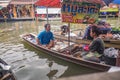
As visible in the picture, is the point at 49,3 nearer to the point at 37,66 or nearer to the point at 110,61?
the point at 37,66

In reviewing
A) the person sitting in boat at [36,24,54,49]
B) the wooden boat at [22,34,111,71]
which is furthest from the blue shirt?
the wooden boat at [22,34,111,71]

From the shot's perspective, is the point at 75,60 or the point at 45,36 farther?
the point at 45,36

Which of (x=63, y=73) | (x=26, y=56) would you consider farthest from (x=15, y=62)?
(x=63, y=73)

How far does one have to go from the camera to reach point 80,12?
6957 millimetres

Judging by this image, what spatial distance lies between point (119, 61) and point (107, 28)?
4417mm

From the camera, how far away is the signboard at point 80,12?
22.4 feet

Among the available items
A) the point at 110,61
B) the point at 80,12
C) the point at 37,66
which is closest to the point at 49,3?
the point at 80,12

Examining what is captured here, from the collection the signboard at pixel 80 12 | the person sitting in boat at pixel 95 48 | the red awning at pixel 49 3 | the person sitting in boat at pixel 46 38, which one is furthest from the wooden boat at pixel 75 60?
the red awning at pixel 49 3

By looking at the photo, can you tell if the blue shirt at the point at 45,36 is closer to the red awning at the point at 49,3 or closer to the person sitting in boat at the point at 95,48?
the red awning at the point at 49,3

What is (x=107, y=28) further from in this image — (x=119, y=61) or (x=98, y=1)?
(x=119, y=61)

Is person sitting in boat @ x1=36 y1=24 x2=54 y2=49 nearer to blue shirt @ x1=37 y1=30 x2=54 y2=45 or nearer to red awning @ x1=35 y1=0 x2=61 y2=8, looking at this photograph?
blue shirt @ x1=37 y1=30 x2=54 y2=45

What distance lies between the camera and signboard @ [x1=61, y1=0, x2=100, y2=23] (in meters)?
6.84

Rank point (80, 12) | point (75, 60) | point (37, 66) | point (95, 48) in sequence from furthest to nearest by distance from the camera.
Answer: point (37, 66) → point (80, 12) → point (75, 60) → point (95, 48)

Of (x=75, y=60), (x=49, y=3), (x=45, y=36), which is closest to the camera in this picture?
(x=75, y=60)
